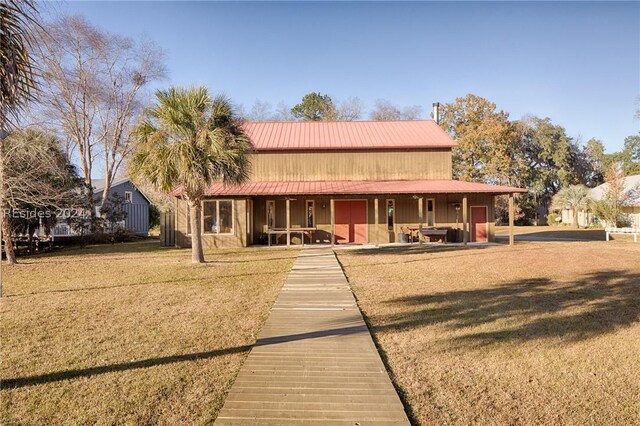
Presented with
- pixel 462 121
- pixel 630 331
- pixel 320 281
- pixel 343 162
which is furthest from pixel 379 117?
pixel 630 331

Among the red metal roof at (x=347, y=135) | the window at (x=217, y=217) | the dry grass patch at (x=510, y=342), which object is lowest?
the dry grass patch at (x=510, y=342)

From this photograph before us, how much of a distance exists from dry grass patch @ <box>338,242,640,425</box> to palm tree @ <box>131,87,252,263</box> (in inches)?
228

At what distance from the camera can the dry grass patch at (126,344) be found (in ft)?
11.8

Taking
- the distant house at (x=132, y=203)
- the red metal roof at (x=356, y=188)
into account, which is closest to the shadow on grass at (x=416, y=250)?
the red metal roof at (x=356, y=188)

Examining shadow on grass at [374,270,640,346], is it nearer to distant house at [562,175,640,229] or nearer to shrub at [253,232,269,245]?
shrub at [253,232,269,245]

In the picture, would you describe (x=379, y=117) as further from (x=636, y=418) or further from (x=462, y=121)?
(x=636, y=418)

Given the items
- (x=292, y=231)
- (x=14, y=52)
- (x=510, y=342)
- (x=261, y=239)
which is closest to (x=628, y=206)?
(x=292, y=231)

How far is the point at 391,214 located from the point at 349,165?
385 centimetres

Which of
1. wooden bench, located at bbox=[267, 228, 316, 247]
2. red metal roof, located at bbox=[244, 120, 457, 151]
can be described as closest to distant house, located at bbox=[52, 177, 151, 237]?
red metal roof, located at bbox=[244, 120, 457, 151]

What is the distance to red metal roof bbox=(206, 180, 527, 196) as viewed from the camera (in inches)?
770

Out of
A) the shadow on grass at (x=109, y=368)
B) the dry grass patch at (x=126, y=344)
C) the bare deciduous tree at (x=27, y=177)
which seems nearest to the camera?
the dry grass patch at (x=126, y=344)

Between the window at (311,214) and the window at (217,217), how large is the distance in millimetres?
4270

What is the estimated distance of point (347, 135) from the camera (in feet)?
80.8

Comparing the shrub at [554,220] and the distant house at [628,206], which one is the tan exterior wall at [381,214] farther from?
the shrub at [554,220]
